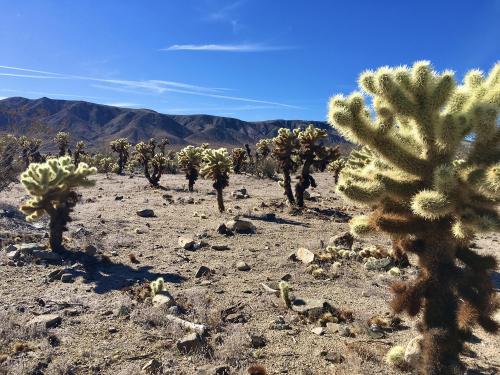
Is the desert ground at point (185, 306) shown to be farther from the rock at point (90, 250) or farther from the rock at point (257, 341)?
the rock at point (90, 250)

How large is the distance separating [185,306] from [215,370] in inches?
98.7

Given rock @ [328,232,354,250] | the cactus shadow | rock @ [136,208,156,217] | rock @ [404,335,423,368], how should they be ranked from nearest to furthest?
1. rock @ [404,335,423,368]
2. the cactus shadow
3. rock @ [328,232,354,250]
4. rock @ [136,208,156,217]

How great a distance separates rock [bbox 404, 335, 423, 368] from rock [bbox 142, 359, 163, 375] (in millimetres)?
3189

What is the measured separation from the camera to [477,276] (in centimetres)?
495

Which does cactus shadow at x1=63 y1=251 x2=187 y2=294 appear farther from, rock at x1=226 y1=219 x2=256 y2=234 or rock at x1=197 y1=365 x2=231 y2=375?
rock at x1=226 y1=219 x2=256 y2=234

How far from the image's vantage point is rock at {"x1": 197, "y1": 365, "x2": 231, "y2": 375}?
212 inches

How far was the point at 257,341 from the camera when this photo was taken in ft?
20.8

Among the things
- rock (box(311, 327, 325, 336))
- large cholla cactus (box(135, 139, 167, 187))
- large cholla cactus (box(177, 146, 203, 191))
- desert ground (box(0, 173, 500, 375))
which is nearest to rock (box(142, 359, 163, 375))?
desert ground (box(0, 173, 500, 375))

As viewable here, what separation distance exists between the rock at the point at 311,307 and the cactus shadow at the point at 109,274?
2.95m

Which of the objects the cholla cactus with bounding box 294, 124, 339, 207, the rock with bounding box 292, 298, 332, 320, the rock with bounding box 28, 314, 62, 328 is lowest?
the rock with bounding box 28, 314, 62, 328

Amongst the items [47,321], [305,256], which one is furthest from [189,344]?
[305,256]

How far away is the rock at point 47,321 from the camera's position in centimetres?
665

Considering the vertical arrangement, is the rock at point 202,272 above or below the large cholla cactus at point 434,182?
below

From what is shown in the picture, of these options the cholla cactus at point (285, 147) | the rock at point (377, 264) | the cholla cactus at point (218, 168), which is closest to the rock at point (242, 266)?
the rock at point (377, 264)
